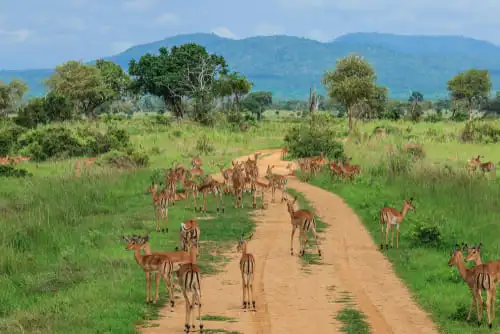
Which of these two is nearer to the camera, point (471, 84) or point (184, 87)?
point (184, 87)

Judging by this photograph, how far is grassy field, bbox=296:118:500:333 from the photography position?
11.4 metres

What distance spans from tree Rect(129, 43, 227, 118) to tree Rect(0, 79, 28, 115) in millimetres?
21610

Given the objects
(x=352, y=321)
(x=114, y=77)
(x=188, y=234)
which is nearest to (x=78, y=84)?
(x=114, y=77)

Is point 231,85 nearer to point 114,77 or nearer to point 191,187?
point 114,77

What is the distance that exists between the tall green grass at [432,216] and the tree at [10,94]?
65721 millimetres

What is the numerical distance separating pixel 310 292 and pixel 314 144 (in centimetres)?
2706

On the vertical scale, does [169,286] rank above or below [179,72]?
below

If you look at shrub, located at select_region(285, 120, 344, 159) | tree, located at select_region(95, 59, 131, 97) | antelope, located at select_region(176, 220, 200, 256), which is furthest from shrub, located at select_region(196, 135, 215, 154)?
tree, located at select_region(95, 59, 131, 97)

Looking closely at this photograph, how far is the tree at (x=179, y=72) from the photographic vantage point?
69.6 m

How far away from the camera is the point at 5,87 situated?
86875 mm

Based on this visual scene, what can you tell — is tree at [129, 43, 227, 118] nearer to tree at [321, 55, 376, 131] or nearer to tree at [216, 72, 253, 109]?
tree at [216, 72, 253, 109]

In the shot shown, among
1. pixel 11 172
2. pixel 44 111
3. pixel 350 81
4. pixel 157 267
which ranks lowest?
pixel 157 267

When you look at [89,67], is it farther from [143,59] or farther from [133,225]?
[133,225]

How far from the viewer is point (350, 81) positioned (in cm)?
5325
